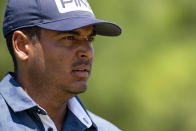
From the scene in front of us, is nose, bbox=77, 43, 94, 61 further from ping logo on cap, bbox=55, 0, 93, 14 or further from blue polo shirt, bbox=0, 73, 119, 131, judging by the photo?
blue polo shirt, bbox=0, 73, 119, 131

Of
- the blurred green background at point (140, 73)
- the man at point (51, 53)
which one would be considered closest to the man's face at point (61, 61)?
the man at point (51, 53)

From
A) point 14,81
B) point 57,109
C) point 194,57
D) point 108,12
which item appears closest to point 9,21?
point 14,81

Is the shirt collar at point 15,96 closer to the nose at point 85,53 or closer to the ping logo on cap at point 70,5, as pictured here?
the nose at point 85,53

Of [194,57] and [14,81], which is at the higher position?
[14,81]

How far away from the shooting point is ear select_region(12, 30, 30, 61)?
10.3ft

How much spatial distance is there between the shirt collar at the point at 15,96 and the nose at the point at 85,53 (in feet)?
1.14

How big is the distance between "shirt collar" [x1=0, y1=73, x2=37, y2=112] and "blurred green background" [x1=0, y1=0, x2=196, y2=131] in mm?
3850

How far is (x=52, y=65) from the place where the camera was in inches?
122

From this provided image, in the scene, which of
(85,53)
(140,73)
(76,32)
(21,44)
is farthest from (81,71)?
(140,73)

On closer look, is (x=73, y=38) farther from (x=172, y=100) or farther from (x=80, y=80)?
(x=172, y=100)

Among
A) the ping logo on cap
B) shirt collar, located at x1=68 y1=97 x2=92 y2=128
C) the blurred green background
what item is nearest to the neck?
shirt collar, located at x1=68 y1=97 x2=92 y2=128

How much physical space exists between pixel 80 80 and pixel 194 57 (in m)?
4.50

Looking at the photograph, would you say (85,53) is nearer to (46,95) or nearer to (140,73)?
(46,95)

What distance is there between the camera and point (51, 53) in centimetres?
309
